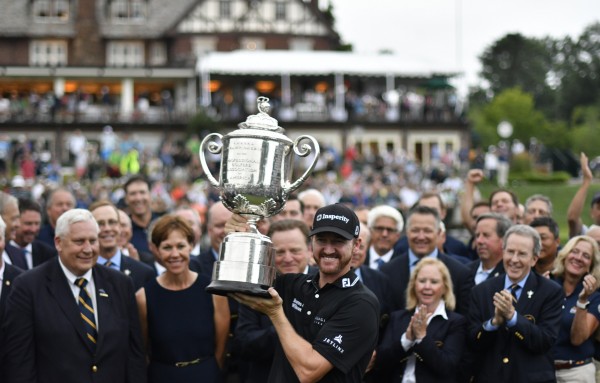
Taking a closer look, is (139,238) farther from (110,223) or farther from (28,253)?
(110,223)

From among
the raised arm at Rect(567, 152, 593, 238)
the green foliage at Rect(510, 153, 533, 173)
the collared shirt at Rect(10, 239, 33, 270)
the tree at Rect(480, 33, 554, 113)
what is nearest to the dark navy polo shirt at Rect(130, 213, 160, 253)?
the collared shirt at Rect(10, 239, 33, 270)

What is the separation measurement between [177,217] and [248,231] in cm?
178

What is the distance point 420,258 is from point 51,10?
176 ft

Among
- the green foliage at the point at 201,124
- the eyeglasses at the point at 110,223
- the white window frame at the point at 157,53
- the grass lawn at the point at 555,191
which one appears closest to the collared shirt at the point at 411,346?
the eyeglasses at the point at 110,223

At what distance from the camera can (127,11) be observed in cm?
5894

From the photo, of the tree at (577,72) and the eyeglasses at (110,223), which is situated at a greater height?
the tree at (577,72)

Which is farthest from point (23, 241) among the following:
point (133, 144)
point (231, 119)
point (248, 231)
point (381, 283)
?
point (231, 119)

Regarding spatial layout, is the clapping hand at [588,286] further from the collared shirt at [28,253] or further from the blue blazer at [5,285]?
the collared shirt at [28,253]

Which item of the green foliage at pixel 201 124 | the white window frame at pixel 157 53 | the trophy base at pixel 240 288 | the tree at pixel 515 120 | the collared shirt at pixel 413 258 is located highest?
the white window frame at pixel 157 53

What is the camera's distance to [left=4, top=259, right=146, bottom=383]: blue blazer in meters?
6.53

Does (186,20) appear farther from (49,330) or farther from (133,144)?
(49,330)

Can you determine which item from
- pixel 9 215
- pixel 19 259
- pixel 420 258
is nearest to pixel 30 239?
pixel 9 215

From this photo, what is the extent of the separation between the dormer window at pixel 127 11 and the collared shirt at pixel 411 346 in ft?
175

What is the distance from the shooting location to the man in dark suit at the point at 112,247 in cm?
828
